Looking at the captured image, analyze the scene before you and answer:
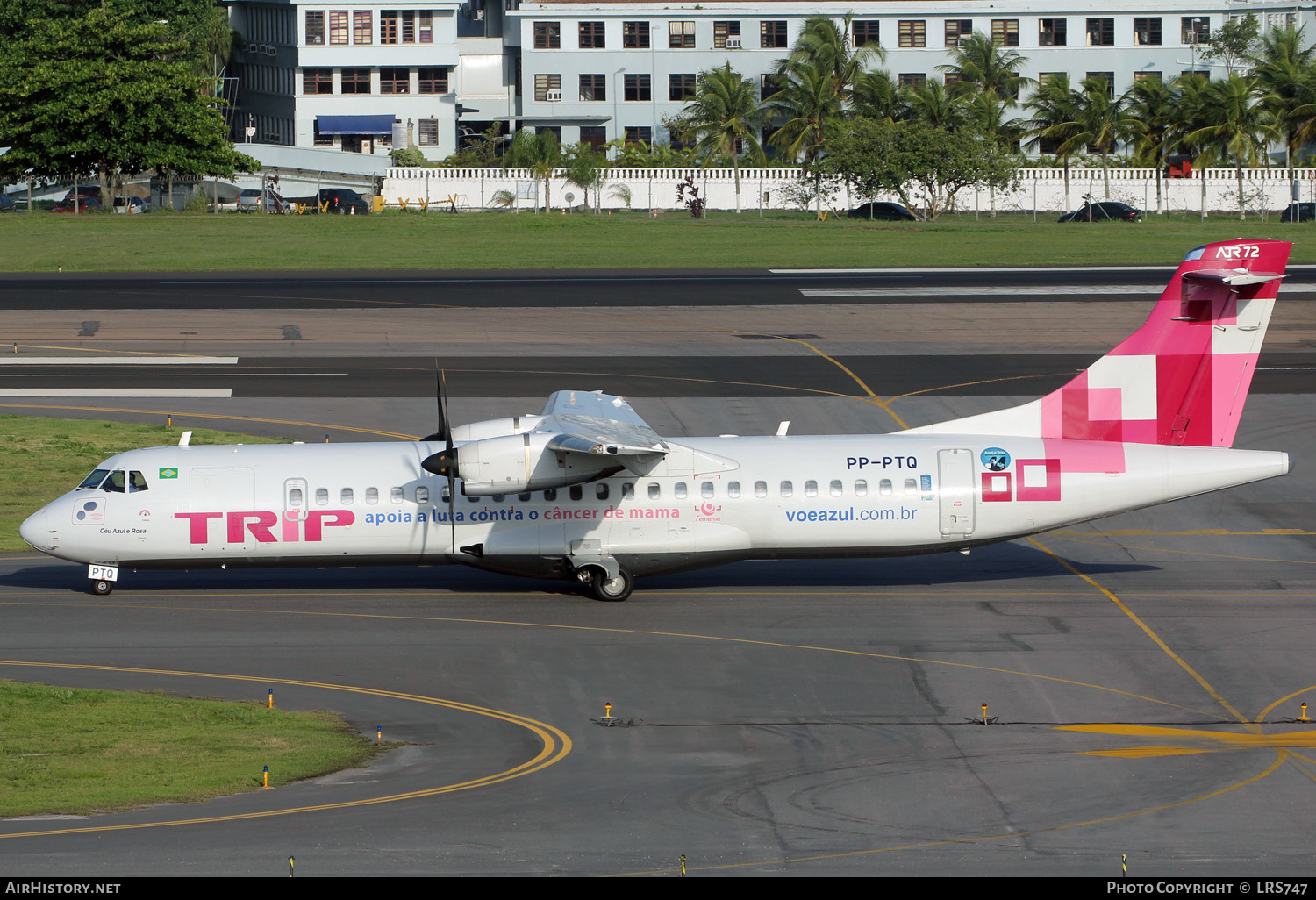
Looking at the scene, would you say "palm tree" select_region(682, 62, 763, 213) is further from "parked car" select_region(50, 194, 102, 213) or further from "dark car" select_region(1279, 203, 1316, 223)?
"parked car" select_region(50, 194, 102, 213)

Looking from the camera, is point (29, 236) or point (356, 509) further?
point (29, 236)

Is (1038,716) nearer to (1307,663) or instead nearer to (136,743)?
(1307,663)

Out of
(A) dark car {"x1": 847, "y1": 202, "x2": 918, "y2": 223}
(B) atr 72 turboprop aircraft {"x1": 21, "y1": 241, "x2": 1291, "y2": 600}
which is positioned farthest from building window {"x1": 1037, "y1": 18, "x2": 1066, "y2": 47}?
(B) atr 72 turboprop aircraft {"x1": 21, "y1": 241, "x2": 1291, "y2": 600}

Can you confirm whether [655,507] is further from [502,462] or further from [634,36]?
[634,36]

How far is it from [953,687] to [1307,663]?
5.85 meters

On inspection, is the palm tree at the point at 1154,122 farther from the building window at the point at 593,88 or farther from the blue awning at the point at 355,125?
the blue awning at the point at 355,125

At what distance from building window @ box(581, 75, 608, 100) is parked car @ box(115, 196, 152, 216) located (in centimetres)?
3499

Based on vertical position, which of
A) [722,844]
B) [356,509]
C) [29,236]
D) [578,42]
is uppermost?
[578,42]

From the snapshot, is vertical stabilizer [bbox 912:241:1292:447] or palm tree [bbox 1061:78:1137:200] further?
palm tree [bbox 1061:78:1137:200]

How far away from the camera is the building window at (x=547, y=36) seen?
111875mm

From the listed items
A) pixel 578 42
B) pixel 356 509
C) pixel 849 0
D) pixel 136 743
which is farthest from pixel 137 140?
pixel 136 743

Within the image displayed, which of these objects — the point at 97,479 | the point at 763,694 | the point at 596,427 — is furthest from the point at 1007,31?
the point at 763,694

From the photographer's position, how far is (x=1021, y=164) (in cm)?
9750

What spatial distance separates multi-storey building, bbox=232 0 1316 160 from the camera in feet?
360
